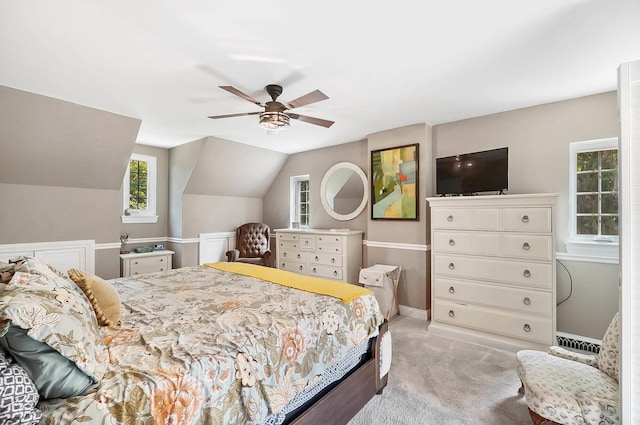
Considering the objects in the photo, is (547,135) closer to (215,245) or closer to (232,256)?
(232,256)

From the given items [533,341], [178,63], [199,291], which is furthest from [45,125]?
[533,341]

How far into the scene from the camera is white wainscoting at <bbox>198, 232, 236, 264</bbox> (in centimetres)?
521

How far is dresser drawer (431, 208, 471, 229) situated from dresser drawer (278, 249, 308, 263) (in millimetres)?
2216

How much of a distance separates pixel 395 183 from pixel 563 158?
6.14ft

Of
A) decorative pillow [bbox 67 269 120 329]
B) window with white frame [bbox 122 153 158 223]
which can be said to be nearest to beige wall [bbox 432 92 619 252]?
decorative pillow [bbox 67 269 120 329]

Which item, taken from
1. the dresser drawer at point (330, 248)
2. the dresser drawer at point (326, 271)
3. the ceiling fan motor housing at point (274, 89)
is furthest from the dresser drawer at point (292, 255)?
the ceiling fan motor housing at point (274, 89)

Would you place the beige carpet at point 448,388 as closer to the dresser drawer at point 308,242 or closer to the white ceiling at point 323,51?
the dresser drawer at point 308,242

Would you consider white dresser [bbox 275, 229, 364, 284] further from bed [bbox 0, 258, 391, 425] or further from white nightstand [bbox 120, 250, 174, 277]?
white nightstand [bbox 120, 250, 174, 277]

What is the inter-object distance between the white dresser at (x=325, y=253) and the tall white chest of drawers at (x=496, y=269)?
53.1 inches

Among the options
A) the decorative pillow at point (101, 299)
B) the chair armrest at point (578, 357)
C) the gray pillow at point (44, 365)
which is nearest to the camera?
the gray pillow at point (44, 365)

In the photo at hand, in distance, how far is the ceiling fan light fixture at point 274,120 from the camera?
2.60 metres

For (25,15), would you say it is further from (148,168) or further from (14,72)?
(148,168)

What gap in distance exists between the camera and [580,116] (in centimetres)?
299

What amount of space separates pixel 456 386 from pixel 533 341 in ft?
3.75
